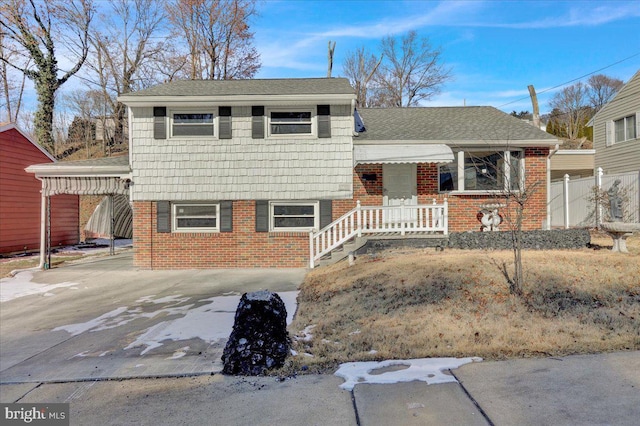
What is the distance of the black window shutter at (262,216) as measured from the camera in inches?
445

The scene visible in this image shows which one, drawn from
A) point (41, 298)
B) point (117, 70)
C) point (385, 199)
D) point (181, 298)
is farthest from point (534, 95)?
point (117, 70)

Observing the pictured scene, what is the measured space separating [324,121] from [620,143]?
1451cm

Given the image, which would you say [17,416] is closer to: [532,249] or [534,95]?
[532,249]

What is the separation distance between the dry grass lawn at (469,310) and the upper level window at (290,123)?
16.2 ft

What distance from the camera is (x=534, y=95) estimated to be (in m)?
21.3

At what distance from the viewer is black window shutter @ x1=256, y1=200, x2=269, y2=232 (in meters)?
11.3

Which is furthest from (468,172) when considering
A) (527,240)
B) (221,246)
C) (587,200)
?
(221,246)

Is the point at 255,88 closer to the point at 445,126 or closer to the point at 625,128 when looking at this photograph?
the point at 445,126

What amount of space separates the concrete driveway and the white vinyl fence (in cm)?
1078

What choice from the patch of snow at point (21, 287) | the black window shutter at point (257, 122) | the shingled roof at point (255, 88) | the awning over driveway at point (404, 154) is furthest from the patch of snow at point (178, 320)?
→ the shingled roof at point (255, 88)

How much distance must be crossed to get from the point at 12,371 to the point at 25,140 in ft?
47.4

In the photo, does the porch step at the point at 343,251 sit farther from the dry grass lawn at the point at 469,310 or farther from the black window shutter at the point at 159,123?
the black window shutter at the point at 159,123

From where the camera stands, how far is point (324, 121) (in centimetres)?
1127

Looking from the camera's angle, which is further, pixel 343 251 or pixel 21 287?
pixel 343 251
